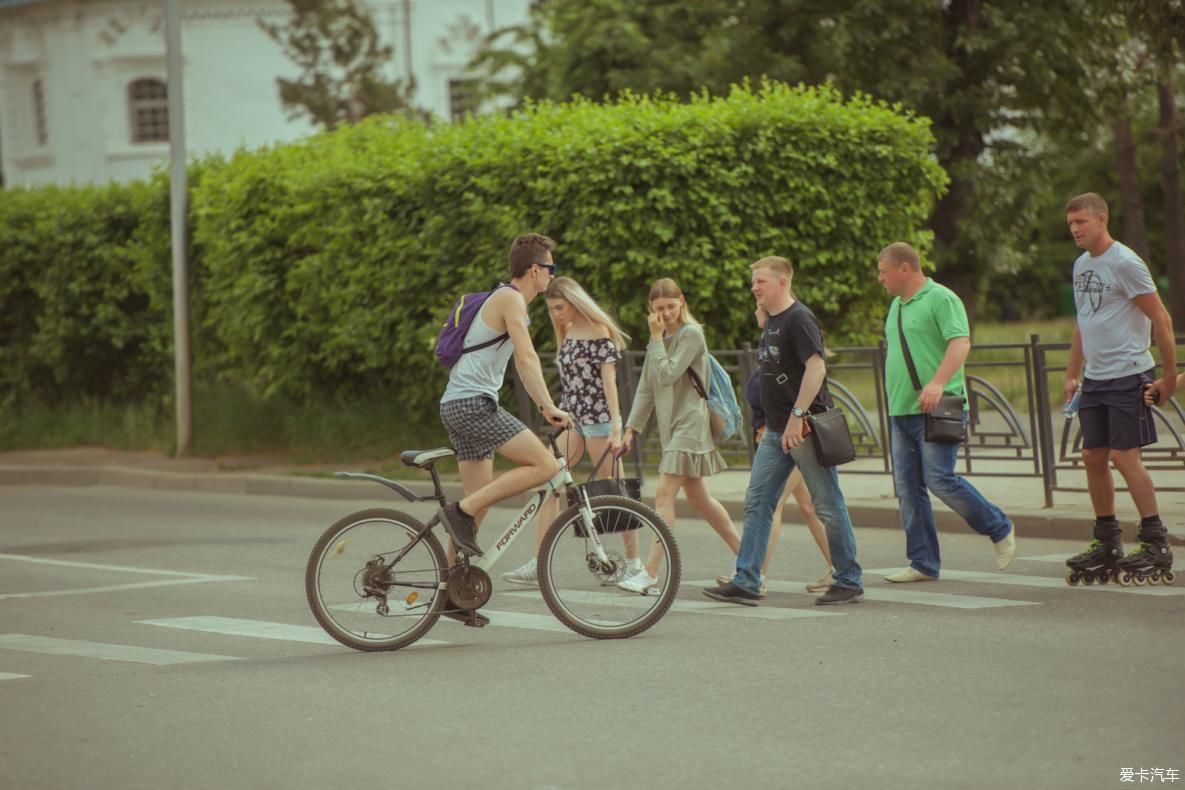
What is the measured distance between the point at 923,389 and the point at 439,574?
2.87 metres

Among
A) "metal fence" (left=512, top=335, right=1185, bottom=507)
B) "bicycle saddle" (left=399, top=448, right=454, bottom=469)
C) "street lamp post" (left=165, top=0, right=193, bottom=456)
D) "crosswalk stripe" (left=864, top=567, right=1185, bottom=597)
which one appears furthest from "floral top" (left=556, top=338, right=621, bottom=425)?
"street lamp post" (left=165, top=0, right=193, bottom=456)

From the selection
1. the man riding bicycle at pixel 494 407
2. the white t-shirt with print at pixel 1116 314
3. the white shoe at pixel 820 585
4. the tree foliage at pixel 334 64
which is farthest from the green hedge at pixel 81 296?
the tree foliage at pixel 334 64

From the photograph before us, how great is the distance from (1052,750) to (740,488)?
8.73 metres

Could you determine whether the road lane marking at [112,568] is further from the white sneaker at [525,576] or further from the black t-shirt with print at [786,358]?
the black t-shirt with print at [786,358]

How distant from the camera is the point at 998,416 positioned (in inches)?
526

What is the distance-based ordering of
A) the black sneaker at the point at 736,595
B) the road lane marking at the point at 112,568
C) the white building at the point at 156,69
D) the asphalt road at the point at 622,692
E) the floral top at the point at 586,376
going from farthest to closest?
the white building at the point at 156,69
the road lane marking at the point at 112,568
the floral top at the point at 586,376
the black sneaker at the point at 736,595
the asphalt road at the point at 622,692

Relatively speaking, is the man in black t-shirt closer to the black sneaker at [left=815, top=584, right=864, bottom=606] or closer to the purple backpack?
the black sneaker at [left=815, top=584, right=864, bottom=606]

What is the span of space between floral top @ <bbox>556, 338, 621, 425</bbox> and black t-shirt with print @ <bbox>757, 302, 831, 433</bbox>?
56.7 inches

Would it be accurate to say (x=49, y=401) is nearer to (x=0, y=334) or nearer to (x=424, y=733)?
(x=0, y=334)

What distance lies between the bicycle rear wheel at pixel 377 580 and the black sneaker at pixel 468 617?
67 mm

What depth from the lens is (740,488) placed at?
14.6 metres

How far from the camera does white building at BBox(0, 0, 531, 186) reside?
164ft

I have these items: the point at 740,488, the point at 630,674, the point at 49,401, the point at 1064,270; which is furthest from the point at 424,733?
the point at 1064,270

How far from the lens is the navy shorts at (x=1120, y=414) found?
9.26 m
